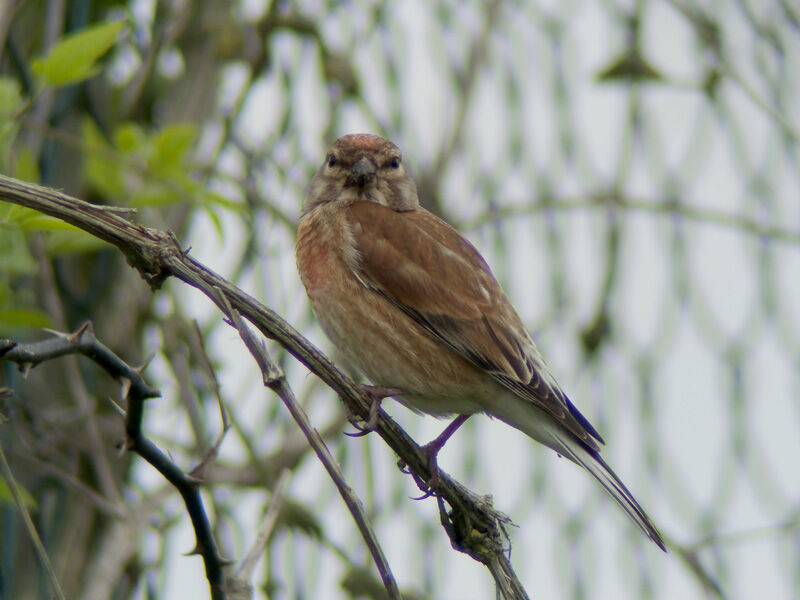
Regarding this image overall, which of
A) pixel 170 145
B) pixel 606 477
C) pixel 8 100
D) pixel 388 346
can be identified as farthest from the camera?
pixel 388 346

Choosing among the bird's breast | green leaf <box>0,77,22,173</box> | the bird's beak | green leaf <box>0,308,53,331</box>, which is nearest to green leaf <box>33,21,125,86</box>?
green leaf <box>0,77,22,173</box>

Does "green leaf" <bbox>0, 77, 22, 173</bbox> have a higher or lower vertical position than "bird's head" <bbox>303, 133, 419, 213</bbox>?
lower

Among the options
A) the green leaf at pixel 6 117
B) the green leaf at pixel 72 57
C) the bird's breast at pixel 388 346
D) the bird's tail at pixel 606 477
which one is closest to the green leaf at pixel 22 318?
the green leaf at pixel 6 117

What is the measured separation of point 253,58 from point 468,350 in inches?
59.9

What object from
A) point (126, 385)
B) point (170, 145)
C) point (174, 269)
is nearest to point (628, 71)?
point (170, 145)

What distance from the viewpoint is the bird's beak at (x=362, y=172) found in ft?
12.4

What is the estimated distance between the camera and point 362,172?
12.4 feet

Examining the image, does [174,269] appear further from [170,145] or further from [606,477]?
[606,477]

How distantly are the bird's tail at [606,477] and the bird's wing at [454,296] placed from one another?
4 cm

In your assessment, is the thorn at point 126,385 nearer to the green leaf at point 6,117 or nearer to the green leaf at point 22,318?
the green leaf at point 22,318

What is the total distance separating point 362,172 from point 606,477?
4.81 ft

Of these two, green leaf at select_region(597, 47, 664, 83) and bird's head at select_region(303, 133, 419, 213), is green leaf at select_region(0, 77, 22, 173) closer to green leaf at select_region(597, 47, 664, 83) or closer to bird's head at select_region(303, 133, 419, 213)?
bird's head at select_region(303, 133, 419, 213)

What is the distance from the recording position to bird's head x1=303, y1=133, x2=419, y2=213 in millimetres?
3828

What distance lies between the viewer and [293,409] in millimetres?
1696
